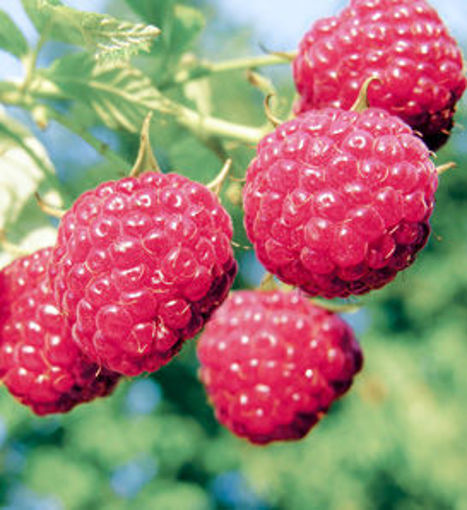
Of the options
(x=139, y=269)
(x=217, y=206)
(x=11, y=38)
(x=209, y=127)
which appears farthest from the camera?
(x=209, y=127)

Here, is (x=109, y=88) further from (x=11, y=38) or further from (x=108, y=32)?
(x=108, y=32)

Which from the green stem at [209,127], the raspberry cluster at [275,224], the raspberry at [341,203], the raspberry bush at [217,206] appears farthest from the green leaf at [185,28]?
the raspberry at [341,203]

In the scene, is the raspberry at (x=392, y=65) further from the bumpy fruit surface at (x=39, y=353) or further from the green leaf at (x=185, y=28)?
the bumpy fruit surface at (x=39, y=353)

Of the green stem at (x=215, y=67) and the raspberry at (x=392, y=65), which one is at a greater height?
the raspberry at (x=392, y=65)

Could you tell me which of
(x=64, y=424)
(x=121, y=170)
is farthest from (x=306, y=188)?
(x=64, y=424)

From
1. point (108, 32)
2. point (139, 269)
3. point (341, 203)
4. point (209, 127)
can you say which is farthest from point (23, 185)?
point (341, 203)

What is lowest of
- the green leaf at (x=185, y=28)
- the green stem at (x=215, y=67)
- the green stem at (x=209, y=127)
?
the green stem at (x=209, y=127)
